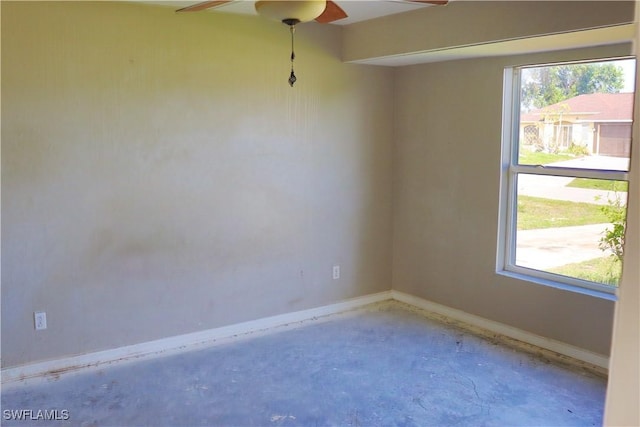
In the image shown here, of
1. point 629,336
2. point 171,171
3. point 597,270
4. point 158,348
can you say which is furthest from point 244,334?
point 629,336

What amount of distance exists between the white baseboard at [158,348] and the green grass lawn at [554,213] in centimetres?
158

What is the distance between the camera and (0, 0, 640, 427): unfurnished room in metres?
3.06

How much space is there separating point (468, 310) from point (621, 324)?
12.9 feet

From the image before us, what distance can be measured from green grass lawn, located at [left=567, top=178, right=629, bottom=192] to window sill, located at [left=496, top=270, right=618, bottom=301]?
27.0 inches

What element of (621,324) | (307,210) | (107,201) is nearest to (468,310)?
(307,210)

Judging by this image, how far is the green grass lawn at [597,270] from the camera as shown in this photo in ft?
11.3

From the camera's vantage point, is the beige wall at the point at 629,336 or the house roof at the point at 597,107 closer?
the beige wall at the point at 629,336

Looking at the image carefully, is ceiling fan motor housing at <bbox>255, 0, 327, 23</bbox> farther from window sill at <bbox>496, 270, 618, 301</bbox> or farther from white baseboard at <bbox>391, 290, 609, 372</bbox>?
white baseboard at <bbox>391, 290, 609, 372</bbox>

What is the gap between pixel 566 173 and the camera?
3594 mm

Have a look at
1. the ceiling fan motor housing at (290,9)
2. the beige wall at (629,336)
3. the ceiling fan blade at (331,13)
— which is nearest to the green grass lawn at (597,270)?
the ceiling fan blade at (331,13)

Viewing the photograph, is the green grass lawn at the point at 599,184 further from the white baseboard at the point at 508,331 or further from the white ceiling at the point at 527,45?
the white baseboard at the point at 508,331

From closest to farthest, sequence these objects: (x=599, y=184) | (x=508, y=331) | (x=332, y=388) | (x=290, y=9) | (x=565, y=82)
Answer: (x=290, y=9) → (x=332, y=388) → (x=599, y=184) → (x=565, y=82) → (x=508, y=331)

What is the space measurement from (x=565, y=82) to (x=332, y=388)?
254cm

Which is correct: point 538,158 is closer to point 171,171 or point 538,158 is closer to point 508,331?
point 508,331
